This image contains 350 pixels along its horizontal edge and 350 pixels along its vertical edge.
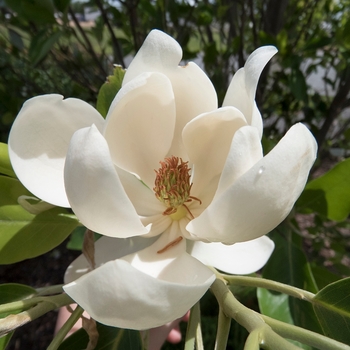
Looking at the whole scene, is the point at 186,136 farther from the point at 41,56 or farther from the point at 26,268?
the point at 26,268

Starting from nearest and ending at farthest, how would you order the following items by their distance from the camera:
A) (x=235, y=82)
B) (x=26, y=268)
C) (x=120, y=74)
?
(x=235, y=82) → (x=120, y=74) → (x=26, y=268)

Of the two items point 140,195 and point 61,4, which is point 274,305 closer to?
point 140,195

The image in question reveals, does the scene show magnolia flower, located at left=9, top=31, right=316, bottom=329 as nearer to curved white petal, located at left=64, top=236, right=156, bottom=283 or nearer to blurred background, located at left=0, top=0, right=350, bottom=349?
curved white petal, located at left=64, top=236, right=156, bottom=283

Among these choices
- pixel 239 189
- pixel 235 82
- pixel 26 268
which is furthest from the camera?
pixel 26 268

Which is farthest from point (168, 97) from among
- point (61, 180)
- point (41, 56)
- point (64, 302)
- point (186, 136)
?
point (41, 56)

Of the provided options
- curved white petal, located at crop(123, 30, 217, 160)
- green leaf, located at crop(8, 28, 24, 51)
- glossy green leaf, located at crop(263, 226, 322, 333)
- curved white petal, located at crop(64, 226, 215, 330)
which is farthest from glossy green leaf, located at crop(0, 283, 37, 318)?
green leaf, located at crop(8, 28, 24, 51)
